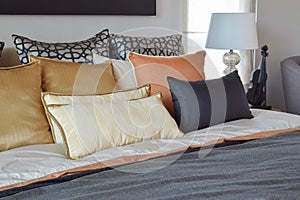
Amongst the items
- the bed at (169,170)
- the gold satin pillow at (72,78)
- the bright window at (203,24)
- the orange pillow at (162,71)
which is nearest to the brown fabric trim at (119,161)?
the bed at (169,170)

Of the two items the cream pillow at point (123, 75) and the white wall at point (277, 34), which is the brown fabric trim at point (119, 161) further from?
the white wall at point (277, 34)

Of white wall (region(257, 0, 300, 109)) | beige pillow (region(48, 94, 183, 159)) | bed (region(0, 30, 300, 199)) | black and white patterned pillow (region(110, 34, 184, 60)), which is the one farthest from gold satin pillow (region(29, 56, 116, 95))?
white wall (region(257, 0, 300, 109))

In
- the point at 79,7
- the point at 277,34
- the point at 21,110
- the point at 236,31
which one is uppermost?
the point at 79,7

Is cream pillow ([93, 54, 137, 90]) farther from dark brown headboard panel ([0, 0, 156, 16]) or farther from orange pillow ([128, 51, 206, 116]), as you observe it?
dark brown headboard panel ([0, 0, 156, 16])

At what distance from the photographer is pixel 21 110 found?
1.91 meters

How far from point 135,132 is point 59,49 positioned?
78 centimetres

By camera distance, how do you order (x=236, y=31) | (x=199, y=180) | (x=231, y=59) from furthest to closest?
(x=231, y=59) < (x=236, y=31) < (x=199, y=180)

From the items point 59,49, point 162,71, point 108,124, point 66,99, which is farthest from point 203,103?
point 59,49

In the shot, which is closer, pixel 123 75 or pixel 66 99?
pixel 66 99

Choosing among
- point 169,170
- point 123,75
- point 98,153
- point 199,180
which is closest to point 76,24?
point 123,75

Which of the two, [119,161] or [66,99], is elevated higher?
[66,99]

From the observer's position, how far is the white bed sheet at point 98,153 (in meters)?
1.53

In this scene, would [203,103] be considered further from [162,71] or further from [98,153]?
[98,153]

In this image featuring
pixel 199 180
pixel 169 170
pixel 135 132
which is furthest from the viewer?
pixel 135 132
